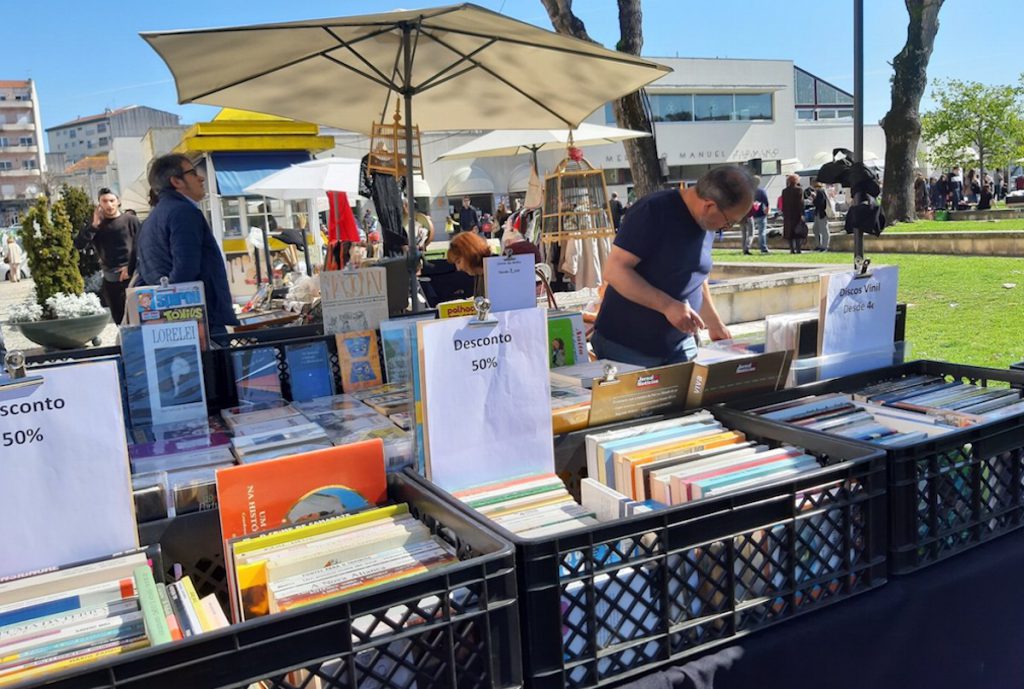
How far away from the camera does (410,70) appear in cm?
443

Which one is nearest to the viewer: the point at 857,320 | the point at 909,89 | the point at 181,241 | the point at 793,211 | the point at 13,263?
the point at 857,320

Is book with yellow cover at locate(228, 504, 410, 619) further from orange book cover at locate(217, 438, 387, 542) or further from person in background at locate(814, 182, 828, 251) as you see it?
person in background at locate(814, 182, 828, 251)

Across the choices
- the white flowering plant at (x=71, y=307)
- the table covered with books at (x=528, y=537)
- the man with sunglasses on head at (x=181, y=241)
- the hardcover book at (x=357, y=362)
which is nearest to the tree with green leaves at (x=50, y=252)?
the white flowering plant at (x=71, y=307)

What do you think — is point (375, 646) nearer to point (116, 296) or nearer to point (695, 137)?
point (116, 296)

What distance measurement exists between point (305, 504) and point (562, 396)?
93 cm

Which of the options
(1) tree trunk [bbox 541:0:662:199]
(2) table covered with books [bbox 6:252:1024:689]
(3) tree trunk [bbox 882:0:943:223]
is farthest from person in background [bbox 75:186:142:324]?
(3) tree trunk [bbox 882:0:943:223]

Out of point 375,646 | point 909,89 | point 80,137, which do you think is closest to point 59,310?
point 375,646

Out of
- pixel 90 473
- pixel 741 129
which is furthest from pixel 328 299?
pixel 741 129

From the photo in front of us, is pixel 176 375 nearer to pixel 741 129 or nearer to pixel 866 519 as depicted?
pixel 866 519

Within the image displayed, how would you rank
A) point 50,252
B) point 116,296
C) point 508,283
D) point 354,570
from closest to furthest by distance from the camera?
1. point 354,570
2. point 508,283
3. point 116,296
4. point 50,252

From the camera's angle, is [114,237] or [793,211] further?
[793,211]

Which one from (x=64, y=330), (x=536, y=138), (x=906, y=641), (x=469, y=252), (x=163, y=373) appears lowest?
(x=906, y=641)

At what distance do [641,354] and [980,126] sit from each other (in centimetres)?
4009

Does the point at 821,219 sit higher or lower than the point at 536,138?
lower
